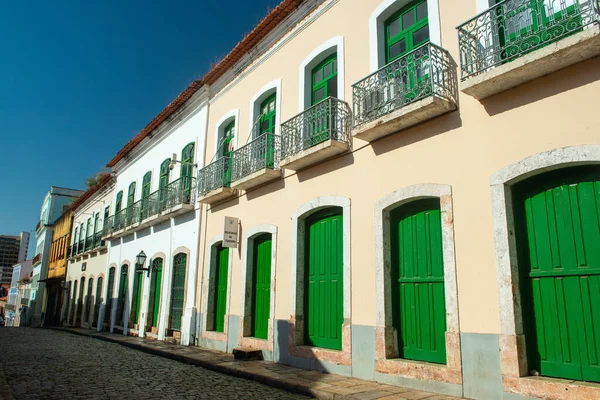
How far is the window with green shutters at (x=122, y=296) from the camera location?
668 inches

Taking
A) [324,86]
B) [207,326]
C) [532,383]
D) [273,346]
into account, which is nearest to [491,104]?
[532,383]

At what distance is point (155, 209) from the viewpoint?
47.5 feet

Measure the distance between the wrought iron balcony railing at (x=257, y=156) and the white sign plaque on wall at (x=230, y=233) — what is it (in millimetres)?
905

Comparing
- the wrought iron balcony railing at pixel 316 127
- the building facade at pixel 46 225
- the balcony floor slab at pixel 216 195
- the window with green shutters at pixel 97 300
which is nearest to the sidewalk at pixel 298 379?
the balcony floor slab at pixel 216 195

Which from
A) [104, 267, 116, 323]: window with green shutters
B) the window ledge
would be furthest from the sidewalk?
[104, 267, 116, 323]: window with green shutters

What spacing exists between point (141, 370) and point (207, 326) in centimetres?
303

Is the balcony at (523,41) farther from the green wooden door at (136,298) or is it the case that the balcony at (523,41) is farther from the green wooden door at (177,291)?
the green wooden door at (136,298)

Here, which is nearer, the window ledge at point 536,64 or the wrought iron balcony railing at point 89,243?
the window ledge at point 536,64

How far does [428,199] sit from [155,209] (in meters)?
10.4

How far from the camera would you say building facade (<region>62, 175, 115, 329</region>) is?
66.4 ft

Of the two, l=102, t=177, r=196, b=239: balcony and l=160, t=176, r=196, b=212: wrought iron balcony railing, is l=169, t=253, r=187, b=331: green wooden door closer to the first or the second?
l=102, t=177, r=196, b=239: balcony

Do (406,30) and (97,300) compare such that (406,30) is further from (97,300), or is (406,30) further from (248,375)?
(97,300)

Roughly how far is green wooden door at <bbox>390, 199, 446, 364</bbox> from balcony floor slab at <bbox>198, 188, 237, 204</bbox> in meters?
4.72

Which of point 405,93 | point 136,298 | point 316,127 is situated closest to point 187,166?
point 136,298
